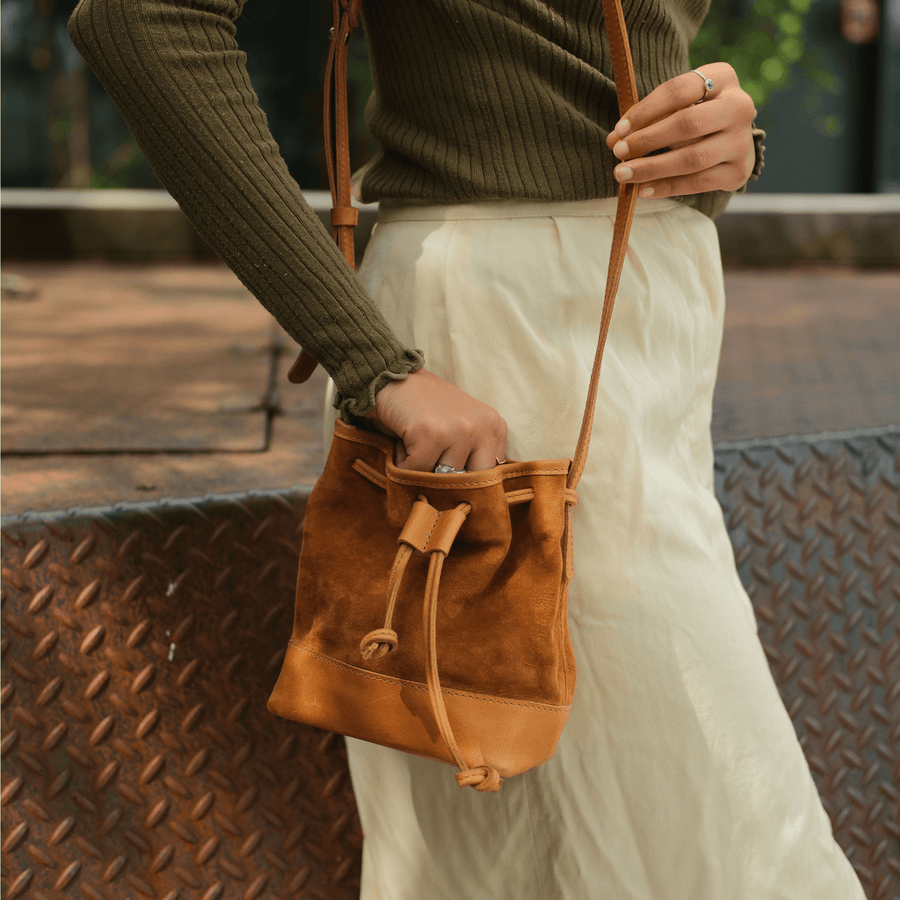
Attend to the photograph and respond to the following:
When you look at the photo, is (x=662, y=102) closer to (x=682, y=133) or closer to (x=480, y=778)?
(x=682, y=133)

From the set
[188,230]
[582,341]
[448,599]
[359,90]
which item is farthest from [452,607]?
[359,90]

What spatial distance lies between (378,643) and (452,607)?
0.23ft

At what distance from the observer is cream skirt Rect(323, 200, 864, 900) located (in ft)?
2.47

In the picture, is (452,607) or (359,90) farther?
(359,90)

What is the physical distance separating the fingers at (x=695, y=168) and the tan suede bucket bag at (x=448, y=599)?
0.07 feet

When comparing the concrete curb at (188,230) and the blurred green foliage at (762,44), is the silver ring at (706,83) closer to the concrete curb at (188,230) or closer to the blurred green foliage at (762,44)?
the concrete curb at (188,230)

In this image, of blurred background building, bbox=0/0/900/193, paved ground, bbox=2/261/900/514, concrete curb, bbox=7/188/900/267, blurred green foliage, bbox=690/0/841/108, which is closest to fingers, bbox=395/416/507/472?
paved ground, bbox=2/261/900/514

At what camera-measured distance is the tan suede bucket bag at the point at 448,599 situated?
2.18ft

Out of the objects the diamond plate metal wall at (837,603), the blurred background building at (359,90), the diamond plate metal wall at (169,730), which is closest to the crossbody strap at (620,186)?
the diamond plate metal wall at (169,730)

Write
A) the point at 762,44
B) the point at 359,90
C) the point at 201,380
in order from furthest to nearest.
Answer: the point at 762,44, the point at 359,90, the point at 201,380

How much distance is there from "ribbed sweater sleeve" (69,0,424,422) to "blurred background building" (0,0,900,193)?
192 inches

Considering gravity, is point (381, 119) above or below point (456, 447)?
above

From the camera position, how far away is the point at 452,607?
0.70 meters

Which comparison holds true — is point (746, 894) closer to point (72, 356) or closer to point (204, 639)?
point (204, 639)
